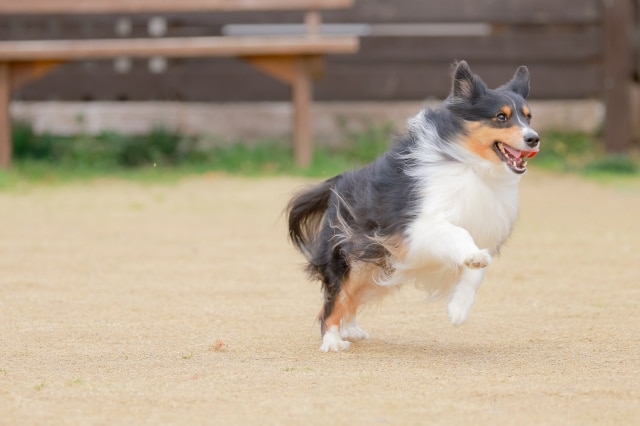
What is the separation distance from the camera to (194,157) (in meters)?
13.5

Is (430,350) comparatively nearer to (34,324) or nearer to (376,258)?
(376,258)

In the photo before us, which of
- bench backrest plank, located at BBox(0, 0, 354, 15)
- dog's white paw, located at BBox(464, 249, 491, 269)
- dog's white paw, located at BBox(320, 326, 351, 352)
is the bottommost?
dog's white paw, located at BBox(320, 326, 351, 352)

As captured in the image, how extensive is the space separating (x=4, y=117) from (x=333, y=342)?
7.83 metres

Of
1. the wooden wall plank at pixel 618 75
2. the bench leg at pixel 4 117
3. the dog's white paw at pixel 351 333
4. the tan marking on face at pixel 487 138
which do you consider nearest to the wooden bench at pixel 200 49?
the bench leg at pixel 4 117

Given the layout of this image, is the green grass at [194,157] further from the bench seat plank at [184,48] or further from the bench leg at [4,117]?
the bench seat plank at [184,48]

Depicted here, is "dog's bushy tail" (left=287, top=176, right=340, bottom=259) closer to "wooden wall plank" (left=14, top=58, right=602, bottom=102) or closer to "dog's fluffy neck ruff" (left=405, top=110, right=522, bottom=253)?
"dog's fluffy neck ruff" (left=405, top=110, right=522, bottom=253)

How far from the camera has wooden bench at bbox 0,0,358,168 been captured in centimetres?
1215

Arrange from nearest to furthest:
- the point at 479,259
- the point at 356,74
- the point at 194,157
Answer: the point at 479,259 → the point at 194,157 → the point at 356,74

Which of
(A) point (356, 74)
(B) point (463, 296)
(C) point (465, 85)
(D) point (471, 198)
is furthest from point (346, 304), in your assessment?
(A) point (356, 74)

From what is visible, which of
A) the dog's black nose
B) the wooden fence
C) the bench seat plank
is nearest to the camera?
the dog's black nose

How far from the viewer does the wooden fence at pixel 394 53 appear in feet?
46.7

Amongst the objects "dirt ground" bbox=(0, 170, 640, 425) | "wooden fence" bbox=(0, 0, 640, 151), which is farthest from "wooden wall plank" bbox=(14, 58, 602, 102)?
"dirt ground" bbox=(0, 170, 640, 425)

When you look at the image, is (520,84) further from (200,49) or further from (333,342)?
(200,49)

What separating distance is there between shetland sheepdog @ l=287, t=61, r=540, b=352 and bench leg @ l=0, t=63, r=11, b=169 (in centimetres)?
758
